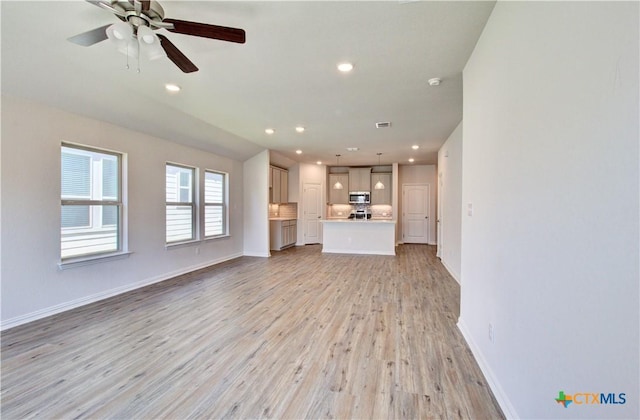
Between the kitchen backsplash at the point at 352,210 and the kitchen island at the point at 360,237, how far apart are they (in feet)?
7.76

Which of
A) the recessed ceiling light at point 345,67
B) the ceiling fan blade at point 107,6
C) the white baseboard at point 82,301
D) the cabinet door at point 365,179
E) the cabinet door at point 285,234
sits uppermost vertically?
the recessed ceiling light at point 345,67

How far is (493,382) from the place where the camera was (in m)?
1.98

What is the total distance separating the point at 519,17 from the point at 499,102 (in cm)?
48

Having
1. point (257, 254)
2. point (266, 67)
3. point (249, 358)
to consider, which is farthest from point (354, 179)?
point (249, 358)

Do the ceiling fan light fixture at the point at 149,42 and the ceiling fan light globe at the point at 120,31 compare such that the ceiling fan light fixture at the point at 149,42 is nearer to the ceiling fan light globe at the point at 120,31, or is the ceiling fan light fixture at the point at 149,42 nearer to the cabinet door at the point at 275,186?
the ceiling fan light globe at the point at 120,31


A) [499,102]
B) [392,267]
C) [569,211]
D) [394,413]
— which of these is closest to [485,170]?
[499,102]

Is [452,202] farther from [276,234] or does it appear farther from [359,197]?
[276,234]

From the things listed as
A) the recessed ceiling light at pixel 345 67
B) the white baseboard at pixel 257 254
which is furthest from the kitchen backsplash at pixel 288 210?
the recessed ceiling light at pixel 345 67

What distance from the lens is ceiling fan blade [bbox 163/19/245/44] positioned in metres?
1.84

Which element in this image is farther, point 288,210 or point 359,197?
point 359,197

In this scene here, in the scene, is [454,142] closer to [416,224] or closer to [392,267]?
[392,267]

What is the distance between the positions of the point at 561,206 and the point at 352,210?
9190 millimetres

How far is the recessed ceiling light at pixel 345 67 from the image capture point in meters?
2.83

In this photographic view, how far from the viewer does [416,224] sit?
1001 centimetres
